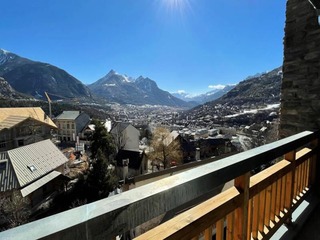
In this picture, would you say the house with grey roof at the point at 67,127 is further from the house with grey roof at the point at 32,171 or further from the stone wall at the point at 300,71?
the stone wall at the point at 300,71

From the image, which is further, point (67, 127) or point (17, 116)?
point (67, 127)

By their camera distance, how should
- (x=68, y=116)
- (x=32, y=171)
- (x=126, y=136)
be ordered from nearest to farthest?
(x=32, y=171), (x=126, y=136), (x=68, y=116)

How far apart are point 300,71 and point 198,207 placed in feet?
11.7

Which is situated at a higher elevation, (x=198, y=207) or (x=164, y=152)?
(x=198, y=207)

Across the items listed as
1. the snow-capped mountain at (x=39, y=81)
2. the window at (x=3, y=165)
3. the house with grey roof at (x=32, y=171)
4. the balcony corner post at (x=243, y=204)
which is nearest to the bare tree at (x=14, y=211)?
the house with grey roof at (x=32, y=171)

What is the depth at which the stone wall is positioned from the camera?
11.4 ft

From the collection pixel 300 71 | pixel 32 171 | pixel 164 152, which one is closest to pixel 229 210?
pixel 300 71

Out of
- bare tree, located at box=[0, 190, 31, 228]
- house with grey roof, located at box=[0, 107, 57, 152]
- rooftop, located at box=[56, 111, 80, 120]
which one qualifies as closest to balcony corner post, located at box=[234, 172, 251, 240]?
bare tree, located at box=[0, 190, 31, 228]

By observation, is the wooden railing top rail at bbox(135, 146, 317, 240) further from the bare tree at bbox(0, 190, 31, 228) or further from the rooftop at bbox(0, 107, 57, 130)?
the rooftop at bbox(0, 107, 57, 130)

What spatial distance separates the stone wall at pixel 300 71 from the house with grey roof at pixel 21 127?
72.4ft

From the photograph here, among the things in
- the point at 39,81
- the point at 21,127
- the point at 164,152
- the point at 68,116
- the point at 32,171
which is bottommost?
the point at 164,152

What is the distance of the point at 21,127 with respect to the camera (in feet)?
69.6

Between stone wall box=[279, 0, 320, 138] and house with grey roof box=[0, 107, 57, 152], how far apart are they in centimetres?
2208

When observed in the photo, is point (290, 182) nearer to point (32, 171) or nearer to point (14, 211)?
point (14, 211)
